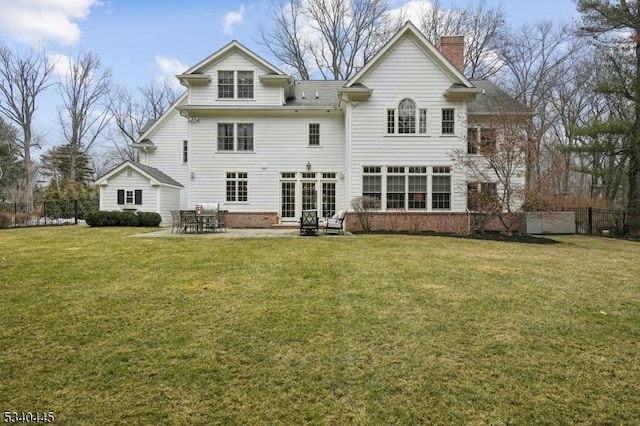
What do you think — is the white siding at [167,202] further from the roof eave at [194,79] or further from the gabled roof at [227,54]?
the gabled roof at [227,54]

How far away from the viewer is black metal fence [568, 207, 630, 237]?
16.9 meters

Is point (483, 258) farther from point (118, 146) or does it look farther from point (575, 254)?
point (118, 146)

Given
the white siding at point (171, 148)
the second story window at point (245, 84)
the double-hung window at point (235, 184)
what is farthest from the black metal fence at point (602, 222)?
the white siding at point (171, 148)

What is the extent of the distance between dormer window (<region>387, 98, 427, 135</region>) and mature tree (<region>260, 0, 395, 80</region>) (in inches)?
617

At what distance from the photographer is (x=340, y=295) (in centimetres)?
588

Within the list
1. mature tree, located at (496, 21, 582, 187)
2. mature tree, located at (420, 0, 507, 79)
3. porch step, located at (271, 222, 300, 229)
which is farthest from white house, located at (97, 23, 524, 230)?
mature tree, located at (496, 21, 582, 187)

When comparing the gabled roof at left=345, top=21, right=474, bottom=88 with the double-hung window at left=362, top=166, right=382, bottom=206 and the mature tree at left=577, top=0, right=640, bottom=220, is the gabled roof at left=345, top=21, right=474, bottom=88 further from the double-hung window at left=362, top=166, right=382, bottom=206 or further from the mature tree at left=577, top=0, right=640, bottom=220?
the mature tree at left=577, top=0, right=640, bottom=220

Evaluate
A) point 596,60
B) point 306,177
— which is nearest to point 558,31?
point 596,60

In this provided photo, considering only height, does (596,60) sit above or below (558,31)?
below

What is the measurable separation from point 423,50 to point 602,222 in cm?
1151

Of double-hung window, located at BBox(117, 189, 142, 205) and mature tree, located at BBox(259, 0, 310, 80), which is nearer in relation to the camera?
double-hung window, located at BBox(117, 189, 142, 205)

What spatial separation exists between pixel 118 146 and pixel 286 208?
3002cm

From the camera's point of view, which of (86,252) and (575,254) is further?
(575,254)

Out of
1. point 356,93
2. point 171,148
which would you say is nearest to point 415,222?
point 356,93
